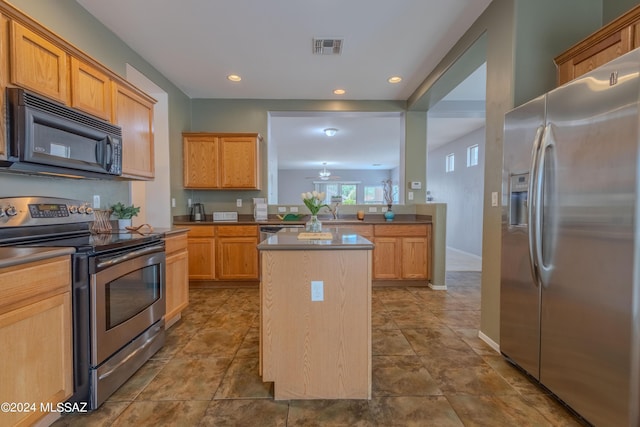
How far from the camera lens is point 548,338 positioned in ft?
5.59

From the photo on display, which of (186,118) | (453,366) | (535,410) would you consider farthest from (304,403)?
(186,118)

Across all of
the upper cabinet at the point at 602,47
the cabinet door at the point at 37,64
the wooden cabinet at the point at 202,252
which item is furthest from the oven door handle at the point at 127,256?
the upper cabinet at the point at 602,47

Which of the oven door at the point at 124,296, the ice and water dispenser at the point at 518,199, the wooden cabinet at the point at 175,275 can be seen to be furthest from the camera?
the wooden cabinet at the point at 175,275

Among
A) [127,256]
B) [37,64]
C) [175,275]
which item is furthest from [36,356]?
[37,64]

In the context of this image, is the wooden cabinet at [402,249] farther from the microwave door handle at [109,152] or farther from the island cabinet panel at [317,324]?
the microwave door handle at [109,152]

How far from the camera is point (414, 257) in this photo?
13.6 ft

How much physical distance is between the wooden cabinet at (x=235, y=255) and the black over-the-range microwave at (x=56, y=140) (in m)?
1.86

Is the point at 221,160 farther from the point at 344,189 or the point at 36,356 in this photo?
the point at 344,189

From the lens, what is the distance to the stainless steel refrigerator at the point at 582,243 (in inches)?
A: 50.4

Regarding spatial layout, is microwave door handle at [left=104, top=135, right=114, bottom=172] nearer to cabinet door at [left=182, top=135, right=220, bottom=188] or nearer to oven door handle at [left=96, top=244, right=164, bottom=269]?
oven door handle at [left=96, top=244, right=164, bottom=269]

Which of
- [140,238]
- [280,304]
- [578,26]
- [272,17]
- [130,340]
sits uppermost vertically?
[272,17]

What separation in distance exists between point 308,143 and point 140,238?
5.87 metres

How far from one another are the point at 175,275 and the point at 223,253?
1373 millimetres

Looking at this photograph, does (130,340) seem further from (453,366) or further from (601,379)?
(601,379)
